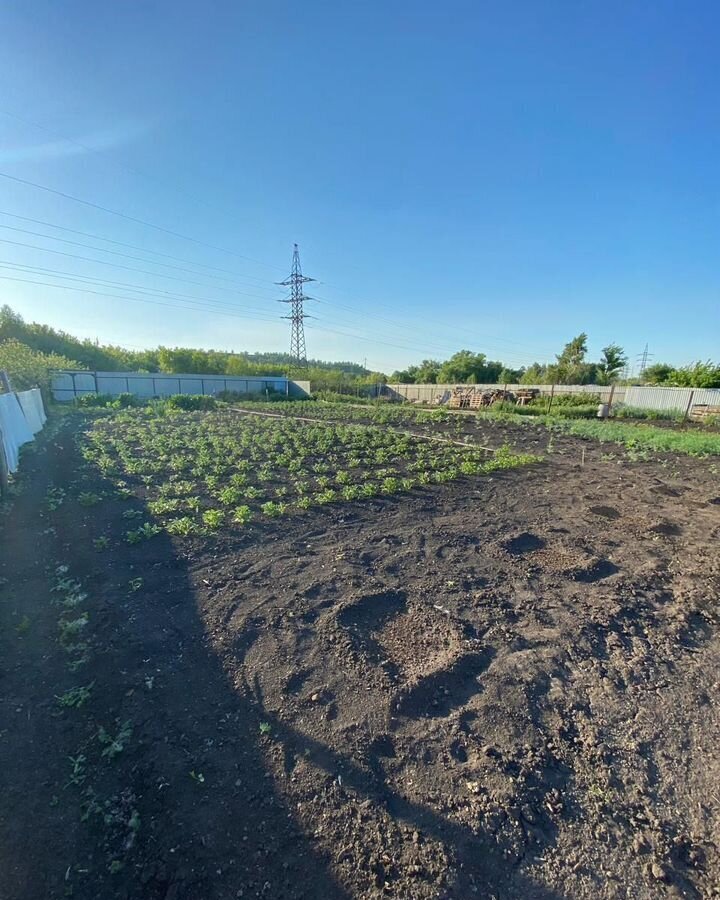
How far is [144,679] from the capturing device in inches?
102

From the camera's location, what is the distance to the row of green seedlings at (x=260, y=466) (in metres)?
5.92

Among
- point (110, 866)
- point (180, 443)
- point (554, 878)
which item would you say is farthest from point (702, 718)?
point (180, 443)

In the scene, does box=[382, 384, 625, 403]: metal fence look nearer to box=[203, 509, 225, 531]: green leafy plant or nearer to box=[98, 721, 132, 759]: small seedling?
box=[203, 509, 225, 531]: green leafy plant

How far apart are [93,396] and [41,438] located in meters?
15.8

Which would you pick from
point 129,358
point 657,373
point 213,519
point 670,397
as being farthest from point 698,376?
point 129,358

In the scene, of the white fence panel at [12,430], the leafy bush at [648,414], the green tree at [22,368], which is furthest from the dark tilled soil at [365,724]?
the leafy bush at [648,414]

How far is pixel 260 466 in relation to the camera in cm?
869

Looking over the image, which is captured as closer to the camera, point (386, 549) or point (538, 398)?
point (386, 549)

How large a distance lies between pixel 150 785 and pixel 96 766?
1.17 ft

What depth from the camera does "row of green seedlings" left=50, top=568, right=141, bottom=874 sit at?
1.72m

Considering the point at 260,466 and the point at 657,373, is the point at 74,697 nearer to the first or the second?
the point at 260,466

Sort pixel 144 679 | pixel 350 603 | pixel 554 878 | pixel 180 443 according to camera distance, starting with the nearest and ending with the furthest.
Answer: pixel 554 878 → pixel 144 679 → pixel 350 603 → pixel 180 443

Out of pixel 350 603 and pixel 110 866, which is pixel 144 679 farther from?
pixel 350 603

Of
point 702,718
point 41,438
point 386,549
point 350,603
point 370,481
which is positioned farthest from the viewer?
point 41,438
